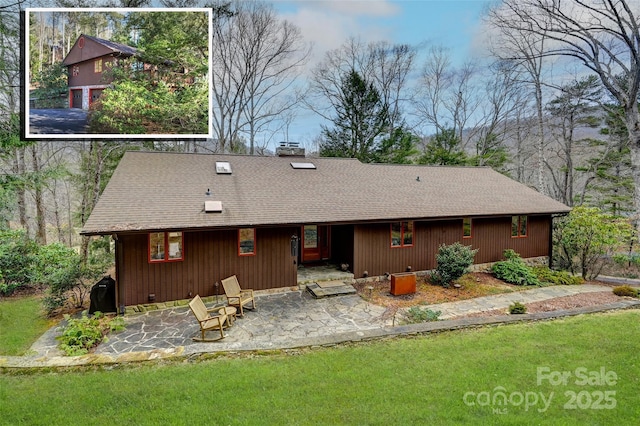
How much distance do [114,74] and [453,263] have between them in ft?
33.6

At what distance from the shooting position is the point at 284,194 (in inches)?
416

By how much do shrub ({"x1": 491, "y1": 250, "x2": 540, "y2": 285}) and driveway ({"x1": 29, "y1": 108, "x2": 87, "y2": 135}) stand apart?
506 inches

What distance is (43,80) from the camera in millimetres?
6457

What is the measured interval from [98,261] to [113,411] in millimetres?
10044

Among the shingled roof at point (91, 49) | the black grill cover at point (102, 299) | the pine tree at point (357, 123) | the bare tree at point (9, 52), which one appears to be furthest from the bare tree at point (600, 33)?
the black grill cover at point (102, 299)

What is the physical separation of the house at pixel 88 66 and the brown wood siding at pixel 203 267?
10.4 ft

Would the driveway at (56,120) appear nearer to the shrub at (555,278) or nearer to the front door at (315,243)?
the front door at (315,243)

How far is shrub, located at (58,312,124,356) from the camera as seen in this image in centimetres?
589

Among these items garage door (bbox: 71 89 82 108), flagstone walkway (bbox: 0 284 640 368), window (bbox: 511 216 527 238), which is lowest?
flagstone walkway (bbox: 0 284 640 368)

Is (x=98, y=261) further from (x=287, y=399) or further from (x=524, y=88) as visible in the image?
(x=524, y=88)

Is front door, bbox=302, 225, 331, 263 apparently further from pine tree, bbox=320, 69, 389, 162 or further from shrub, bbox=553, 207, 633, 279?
pine tree, bbox=320, 69, 389, 162

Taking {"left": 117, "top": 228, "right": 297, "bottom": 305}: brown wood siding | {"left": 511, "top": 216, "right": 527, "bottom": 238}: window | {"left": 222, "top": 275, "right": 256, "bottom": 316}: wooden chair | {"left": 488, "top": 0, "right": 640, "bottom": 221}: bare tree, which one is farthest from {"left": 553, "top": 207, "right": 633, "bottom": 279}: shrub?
{"left": 222, "top": 275, "right": 256, "bottom": 316}: wooden chair

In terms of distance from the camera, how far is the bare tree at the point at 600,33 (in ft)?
41.3

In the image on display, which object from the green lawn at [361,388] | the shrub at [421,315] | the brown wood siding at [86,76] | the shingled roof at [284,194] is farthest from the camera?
the shingled roof at [284,194]
